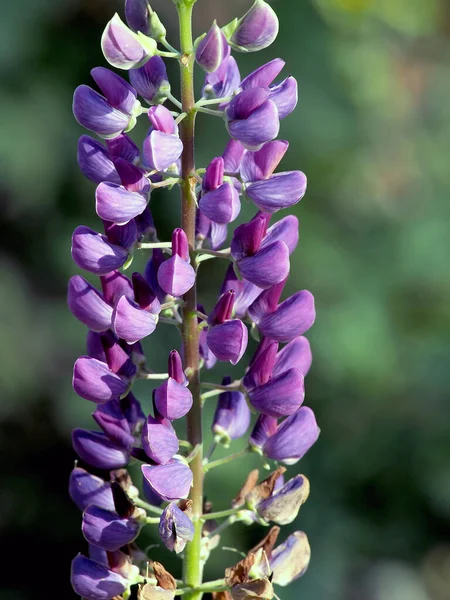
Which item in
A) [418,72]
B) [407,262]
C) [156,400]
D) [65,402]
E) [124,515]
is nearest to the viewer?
[156,400]

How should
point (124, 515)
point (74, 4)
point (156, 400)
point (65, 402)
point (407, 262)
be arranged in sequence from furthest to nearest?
point (74, 4) → point (407, 262) → point (65, 402) → point (124, 515) → point (156, 400)

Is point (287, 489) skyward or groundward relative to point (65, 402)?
skyward

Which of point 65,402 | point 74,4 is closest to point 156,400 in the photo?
point 65,402

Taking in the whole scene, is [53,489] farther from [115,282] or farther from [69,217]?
[115,282]

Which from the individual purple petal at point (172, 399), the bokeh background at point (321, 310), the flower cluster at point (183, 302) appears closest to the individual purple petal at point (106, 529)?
the flower cluster at point (183, 302)

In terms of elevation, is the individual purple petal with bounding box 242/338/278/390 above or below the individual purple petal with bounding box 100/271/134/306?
below

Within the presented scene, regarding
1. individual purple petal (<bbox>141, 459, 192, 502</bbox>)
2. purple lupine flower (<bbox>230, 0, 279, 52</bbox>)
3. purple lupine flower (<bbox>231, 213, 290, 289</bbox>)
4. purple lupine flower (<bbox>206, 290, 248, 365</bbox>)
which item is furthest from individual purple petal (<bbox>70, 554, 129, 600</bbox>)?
purple lupine flower (<bbox>230, 0, 279, 52</bbox>)

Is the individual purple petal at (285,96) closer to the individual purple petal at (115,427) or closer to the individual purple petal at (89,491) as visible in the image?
the individual purple petal at (115,427)

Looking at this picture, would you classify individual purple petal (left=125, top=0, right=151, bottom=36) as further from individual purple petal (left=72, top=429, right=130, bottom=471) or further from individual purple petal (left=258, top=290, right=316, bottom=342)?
individual purple petal (left=72, top=429, right=130, bottom=471)
